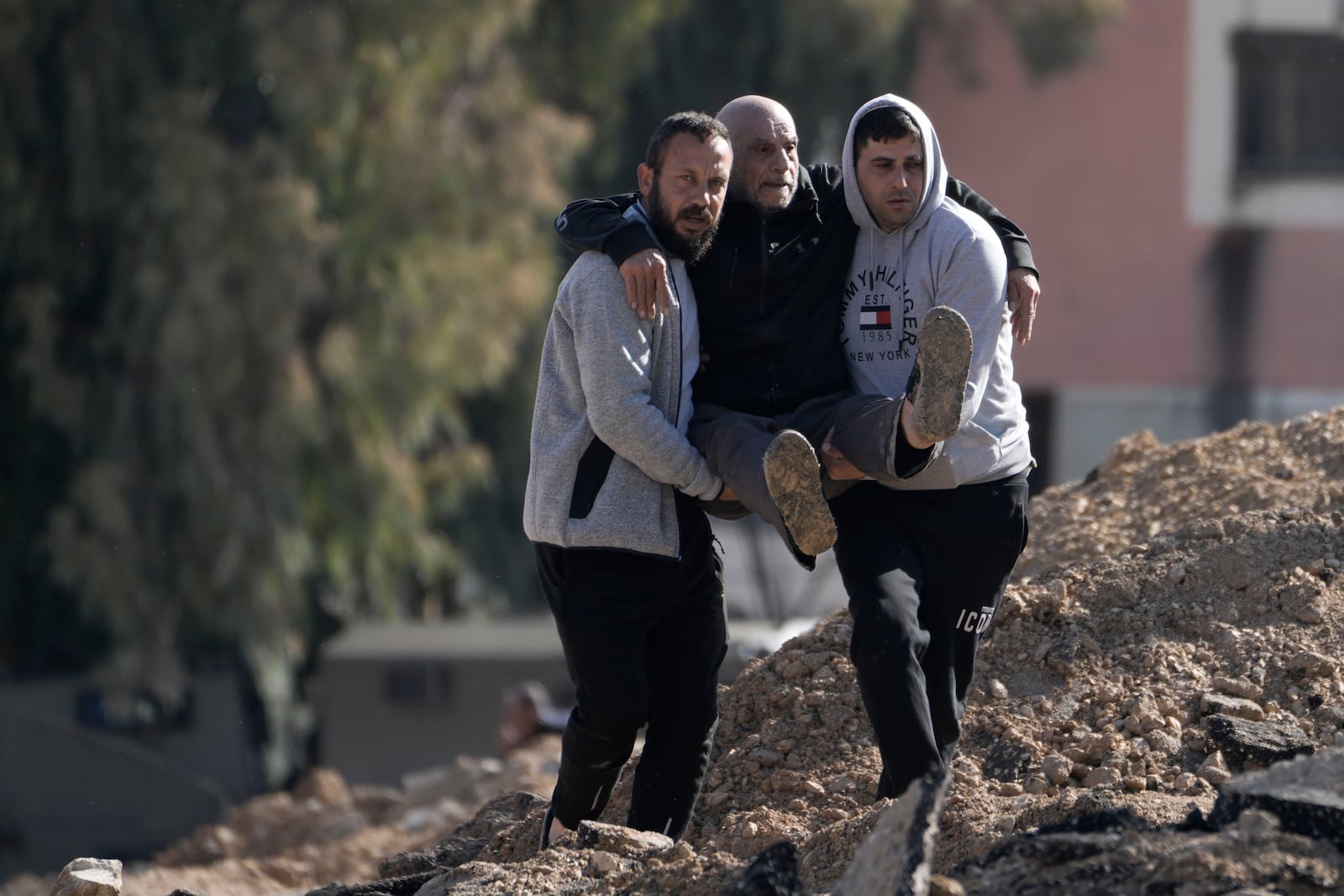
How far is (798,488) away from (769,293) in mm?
565

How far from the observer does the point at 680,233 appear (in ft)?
12.4

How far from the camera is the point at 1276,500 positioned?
5621 mm

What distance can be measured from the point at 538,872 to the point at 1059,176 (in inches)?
584

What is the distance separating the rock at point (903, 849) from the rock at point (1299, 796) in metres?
0.61

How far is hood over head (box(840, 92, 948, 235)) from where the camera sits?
3744 mm

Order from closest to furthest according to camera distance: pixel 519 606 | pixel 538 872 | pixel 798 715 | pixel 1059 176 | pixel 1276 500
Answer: pixel 538 872
pixel 798 715
pixel 1276 500
pixel 519 606
pixel 1059 176

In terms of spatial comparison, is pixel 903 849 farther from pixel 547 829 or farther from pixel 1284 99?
pixel 1284 99

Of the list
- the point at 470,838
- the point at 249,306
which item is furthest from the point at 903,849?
the point at 249,306

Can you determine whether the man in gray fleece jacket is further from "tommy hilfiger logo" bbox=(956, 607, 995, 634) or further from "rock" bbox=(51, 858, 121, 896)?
"rock" bbox=(51, 858, 121, 896)

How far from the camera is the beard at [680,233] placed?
375 centimetres

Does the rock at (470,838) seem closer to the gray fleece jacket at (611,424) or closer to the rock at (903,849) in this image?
the gray fleece jacket at (611,424)

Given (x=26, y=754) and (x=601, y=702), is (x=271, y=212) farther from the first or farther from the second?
(x=601, y=702)

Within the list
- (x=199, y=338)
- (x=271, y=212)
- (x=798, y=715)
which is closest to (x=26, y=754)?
(x=199, y=338)

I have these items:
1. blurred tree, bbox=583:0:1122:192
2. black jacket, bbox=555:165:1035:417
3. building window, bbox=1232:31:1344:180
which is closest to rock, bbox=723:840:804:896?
black jacket, bbox=555:165:1035:417
